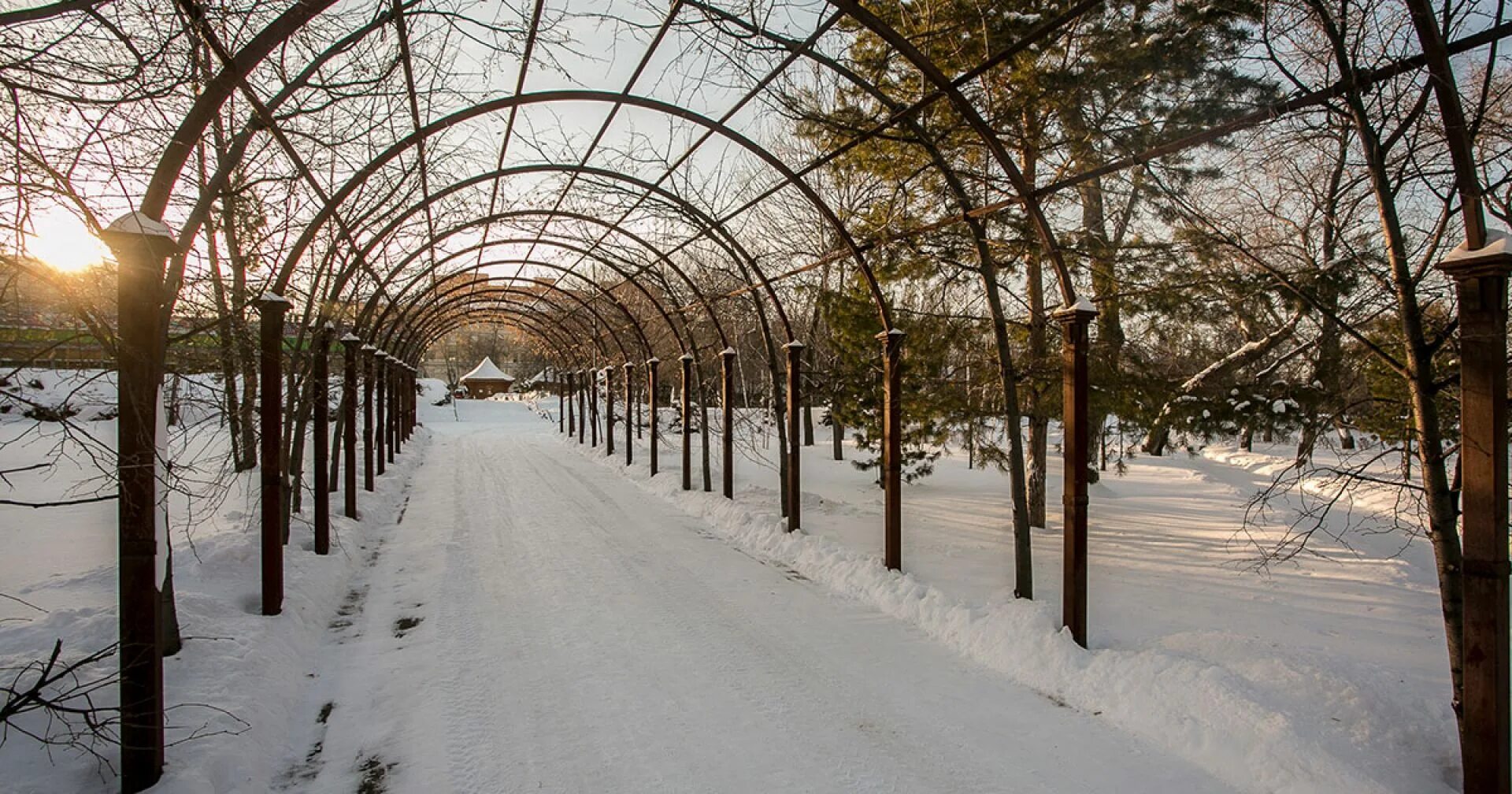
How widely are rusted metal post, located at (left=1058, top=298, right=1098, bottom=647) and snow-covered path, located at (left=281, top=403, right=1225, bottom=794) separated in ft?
3.44

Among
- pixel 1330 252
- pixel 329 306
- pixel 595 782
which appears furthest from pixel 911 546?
pixel 329 306

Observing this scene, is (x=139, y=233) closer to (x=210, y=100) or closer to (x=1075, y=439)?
(x=210, y=100)

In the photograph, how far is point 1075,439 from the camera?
5547mm

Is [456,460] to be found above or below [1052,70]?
below

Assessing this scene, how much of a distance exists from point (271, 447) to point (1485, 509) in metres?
7.46

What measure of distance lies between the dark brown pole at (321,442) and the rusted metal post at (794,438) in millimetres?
5005

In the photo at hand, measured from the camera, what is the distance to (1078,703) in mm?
4598

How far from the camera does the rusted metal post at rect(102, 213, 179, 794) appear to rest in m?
3.33

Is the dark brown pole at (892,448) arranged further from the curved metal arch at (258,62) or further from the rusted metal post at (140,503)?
the rusted metal post at (140,503)

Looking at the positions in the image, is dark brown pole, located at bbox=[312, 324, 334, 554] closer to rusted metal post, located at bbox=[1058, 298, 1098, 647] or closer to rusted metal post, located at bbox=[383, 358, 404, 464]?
rusted metal post, located at bbox=[1058, 298, 1098, 647]

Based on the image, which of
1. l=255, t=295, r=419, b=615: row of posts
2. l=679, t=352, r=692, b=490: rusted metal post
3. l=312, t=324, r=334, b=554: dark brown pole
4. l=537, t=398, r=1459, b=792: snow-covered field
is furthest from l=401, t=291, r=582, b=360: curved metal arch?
l=312, t=324, r=334, b=554: dark brown pole

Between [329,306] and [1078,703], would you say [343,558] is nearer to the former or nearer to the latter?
[329,306]

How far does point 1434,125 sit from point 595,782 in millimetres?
5733

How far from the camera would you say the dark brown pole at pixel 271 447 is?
575cm
